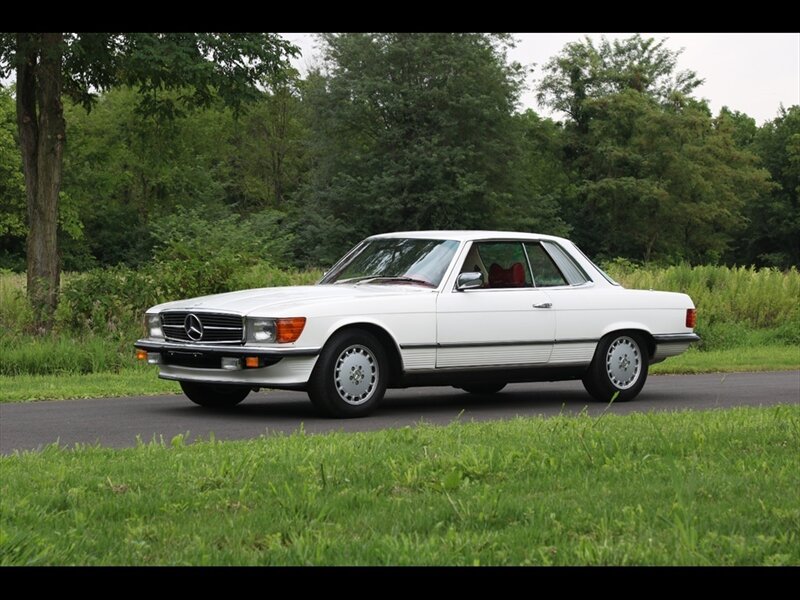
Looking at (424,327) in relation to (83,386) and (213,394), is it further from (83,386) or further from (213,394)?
(83,386)

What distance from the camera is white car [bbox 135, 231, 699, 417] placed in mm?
11969

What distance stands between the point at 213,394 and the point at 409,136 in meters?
55.3

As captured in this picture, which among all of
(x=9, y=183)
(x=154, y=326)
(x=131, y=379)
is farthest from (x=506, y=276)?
(x=9, y=183)

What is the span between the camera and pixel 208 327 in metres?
12.3

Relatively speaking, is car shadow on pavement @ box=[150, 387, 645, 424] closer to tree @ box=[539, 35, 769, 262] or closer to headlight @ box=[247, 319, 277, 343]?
headlight @ box=[247, 319, 277, 343]

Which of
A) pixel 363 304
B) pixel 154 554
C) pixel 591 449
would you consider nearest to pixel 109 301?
pixel 363 304

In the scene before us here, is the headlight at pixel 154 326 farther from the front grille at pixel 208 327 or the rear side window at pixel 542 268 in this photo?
the rear side window at pixel 542 268

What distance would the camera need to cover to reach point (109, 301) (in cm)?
1919

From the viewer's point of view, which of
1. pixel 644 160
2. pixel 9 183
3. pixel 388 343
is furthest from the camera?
pixel 644 160

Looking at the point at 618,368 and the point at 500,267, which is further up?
the point at 500,267

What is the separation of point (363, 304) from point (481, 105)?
55110mm

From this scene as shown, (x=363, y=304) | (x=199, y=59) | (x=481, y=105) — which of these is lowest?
(x=363, y=304)

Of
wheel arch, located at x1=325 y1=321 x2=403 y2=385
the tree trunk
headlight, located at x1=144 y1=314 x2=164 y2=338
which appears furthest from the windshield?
the tree trunk
